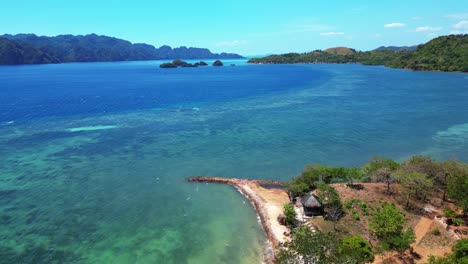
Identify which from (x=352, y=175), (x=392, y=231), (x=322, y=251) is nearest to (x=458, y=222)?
(x=392, y=231)

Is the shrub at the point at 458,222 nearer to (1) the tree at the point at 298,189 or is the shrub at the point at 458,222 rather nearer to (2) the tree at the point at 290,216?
(1) the tree at the point at 298,189

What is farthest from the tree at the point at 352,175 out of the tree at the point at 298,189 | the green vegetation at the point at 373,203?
the tree at the point at 298,189

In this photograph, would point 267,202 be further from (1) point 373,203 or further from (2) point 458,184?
(2) point 458,184

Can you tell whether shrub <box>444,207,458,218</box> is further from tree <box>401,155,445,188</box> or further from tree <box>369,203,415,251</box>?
tree <box>369,203,415,251</box>

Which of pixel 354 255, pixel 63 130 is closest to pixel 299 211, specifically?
pixel 354 255

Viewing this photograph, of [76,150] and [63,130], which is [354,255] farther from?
[63,130]
